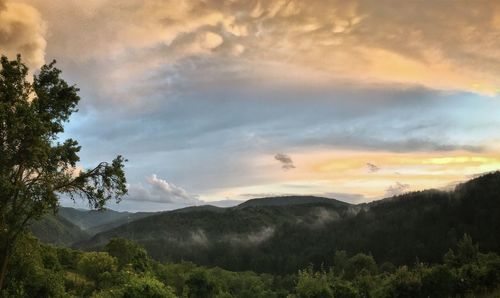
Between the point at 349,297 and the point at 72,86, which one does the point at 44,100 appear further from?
the point at 349,297

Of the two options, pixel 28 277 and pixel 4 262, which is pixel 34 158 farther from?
pixel 28 277

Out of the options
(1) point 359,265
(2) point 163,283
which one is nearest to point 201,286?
(1) point 359,265

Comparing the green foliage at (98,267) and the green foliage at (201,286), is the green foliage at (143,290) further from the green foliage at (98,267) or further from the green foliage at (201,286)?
the green foliage at (201,286)

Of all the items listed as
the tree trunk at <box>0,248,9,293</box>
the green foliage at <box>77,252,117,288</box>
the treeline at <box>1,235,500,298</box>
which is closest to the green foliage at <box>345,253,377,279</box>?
the treeline at <box>1,235,500,298</box>

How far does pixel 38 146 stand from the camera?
2894 centimetres

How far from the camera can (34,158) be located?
28.8m

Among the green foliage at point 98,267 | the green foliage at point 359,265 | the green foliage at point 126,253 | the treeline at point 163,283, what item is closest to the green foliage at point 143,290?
the treeline at point 163,283

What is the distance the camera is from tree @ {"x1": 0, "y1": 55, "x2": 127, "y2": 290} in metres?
28.8

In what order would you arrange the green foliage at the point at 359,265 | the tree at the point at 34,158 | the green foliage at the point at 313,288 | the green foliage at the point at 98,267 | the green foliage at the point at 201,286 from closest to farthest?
the tree at the point at 34,158
the green foliage at the point at 313,288
the green foliage at the point at 98,267
the green foliage at the point at 201,286
the green foliage at the point at 359,265

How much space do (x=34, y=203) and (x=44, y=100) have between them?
8149 mm

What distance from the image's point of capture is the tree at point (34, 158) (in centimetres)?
2877

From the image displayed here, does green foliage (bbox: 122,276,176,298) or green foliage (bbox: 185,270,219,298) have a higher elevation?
green foliage (bbox: 122,276,176,298)

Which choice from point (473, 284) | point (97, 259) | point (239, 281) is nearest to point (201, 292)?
point (97, 259)

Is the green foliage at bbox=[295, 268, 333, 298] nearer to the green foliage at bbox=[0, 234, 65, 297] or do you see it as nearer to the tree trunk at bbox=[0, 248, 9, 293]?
the green foliage at bbox=[0, 234, 65, 297]
